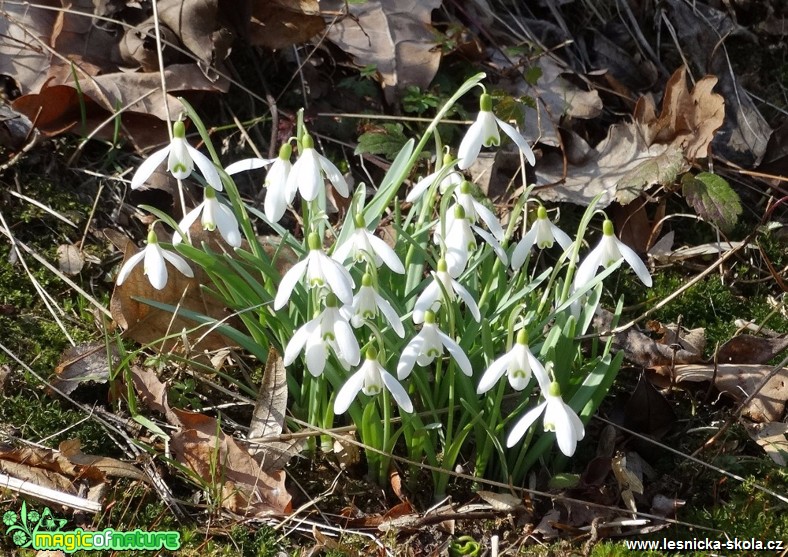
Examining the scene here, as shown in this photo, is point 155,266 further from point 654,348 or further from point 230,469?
point 654,348

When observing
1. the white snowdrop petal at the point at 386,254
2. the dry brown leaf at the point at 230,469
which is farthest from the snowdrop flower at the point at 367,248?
the dry brown leaf at the point at 230,469

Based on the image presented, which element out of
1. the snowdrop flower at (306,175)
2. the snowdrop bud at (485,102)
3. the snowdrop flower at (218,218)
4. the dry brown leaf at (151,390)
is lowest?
the dry brown leaf at (151,390)

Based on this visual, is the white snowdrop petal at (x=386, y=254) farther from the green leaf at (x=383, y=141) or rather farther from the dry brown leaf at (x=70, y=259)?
the dry brown leaf at (x=70, y=259)

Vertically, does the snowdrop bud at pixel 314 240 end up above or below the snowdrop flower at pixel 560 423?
above

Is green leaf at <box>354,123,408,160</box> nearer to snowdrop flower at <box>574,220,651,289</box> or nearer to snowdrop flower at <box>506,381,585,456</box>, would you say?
snowdrop flower at <box>574,220,651,289</box>

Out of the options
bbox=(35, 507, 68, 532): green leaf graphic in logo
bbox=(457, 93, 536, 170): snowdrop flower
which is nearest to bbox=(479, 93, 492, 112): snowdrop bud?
bbox=(457, 93, 536, 170): snowdrop flower

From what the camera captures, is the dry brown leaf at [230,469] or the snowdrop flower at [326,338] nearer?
the snowdrop flower at [326,338]

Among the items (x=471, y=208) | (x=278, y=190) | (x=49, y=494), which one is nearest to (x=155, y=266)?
(x=278, y=190)

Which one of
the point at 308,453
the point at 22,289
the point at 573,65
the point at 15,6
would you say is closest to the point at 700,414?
the point at 308,453
